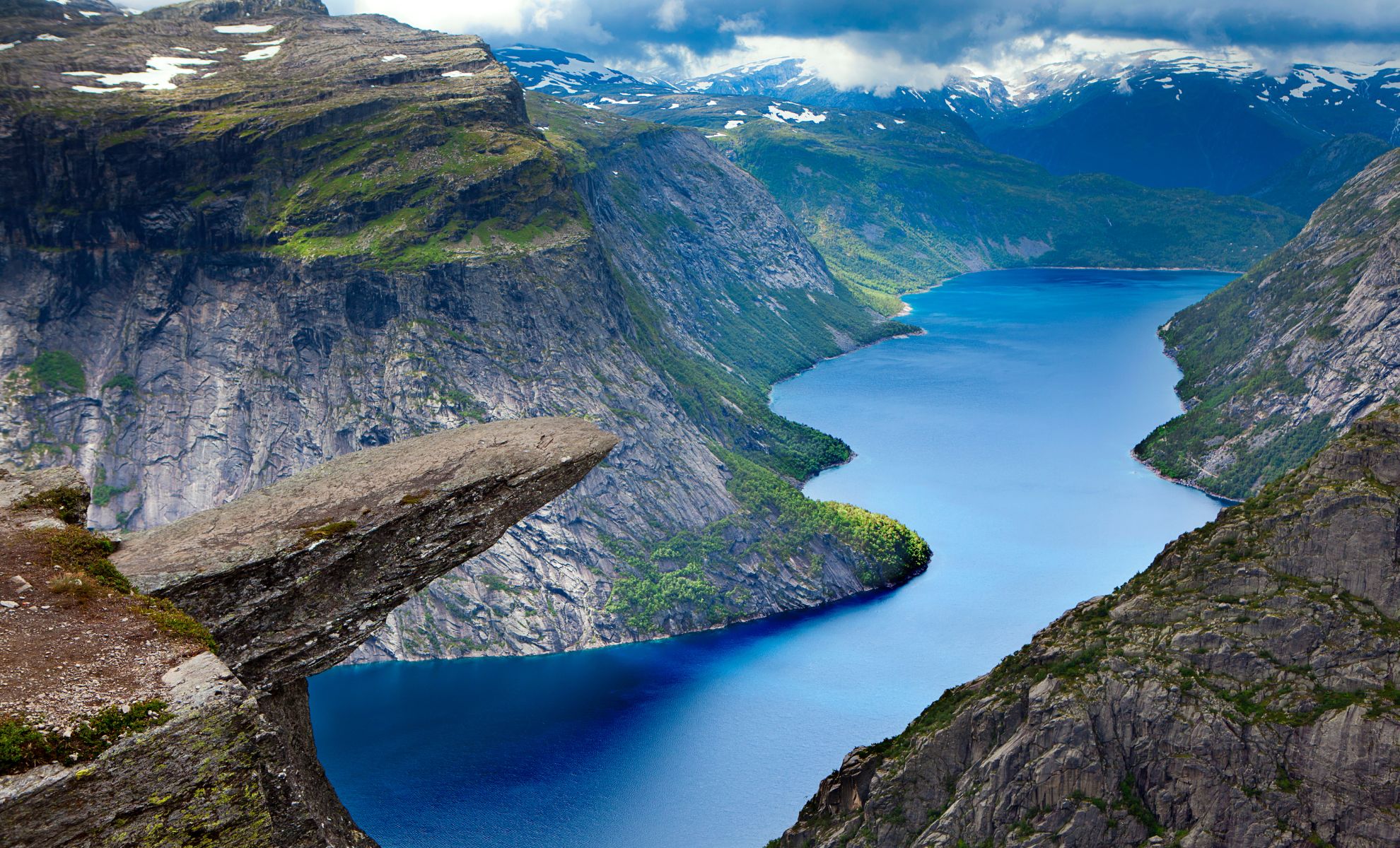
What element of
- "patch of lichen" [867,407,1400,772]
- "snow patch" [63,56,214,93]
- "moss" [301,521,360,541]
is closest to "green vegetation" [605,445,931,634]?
"patch of lichen" [867,407,1400,772]

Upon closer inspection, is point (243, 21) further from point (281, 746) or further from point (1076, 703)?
point (281, 746)

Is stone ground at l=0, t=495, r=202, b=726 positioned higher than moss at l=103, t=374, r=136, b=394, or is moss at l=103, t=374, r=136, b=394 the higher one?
stone ground at l=0, t=495, r=202, b=726

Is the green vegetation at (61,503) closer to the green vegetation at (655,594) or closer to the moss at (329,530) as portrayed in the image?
the moss at (329,530)

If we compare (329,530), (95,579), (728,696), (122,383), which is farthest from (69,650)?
(122,383)

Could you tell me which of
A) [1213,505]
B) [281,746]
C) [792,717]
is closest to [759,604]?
[792,717]

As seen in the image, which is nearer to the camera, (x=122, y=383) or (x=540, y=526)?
(x=540, y=526)

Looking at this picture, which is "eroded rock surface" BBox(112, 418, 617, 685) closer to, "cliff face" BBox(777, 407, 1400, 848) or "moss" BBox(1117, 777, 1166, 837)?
"cliff face" BBox(777, 407, 1400, 848)

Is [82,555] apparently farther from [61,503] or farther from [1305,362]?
[1305,362]
